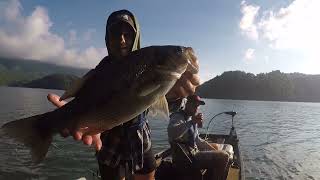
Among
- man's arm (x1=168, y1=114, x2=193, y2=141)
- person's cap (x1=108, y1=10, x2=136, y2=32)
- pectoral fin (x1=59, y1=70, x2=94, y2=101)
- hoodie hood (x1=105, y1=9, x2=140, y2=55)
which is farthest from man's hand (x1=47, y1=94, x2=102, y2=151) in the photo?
man's arm (x1=168, y1=114, x2=193, y2=141)

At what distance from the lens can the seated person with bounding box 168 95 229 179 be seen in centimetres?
1112

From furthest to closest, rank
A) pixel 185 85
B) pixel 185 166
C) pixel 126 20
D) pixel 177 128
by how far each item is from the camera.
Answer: pixel 185 166 → pixel 177 128 → pixel 126 20 → pixel 185 85

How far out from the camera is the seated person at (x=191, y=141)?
11125 mm

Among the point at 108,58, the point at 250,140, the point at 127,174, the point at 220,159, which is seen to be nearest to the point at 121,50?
the point at 108,58

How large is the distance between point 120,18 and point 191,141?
264 inches

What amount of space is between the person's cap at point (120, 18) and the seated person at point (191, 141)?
5.97 metres

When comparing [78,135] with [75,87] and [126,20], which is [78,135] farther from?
[126,20]

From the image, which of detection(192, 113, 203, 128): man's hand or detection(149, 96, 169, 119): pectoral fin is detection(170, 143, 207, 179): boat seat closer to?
detection(192, 113, 203, 128): man's hand

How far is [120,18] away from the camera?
533 centimetres

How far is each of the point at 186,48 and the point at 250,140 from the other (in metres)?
41.9

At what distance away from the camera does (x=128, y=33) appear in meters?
5.45

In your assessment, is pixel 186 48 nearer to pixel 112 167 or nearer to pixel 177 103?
pixel 177 103

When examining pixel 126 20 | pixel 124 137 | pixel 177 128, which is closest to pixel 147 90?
pixel 126 20

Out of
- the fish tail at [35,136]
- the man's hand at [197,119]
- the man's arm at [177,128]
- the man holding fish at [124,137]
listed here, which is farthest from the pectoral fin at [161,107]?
the man's hand at [197,119]
